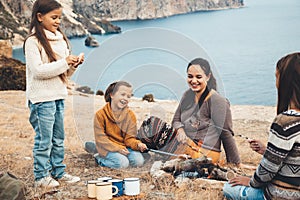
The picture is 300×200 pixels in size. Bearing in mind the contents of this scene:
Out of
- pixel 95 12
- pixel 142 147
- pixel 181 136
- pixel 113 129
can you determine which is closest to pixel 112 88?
pixel 113 129

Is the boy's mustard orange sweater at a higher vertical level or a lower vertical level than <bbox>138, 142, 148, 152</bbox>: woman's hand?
higher

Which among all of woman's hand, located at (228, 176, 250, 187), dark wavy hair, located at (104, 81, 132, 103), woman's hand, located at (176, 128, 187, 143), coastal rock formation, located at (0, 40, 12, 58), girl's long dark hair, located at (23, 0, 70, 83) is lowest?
coastal rock formation, located at (0, 40, 12, 58)

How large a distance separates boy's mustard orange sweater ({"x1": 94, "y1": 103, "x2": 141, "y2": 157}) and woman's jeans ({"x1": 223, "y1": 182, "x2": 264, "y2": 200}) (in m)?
1.33

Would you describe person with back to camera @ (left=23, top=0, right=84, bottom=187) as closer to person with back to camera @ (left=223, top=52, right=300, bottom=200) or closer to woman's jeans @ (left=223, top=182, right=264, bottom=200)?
woman's jeans @ (left=223, top=182, right=264, bottom=200)

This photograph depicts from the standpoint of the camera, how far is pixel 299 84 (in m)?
2.83

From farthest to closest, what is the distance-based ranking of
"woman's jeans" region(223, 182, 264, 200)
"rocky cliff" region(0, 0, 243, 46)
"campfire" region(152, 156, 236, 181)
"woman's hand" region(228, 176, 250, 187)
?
1. "rocky cliff" region(0, 0, 243, 46)
2. "campfire" region(152, 156, 236, 181)
3. "woman's hand" region(228, 176, 250, 187)
4. "woman's jeans" region(223, 182, 264, 200)

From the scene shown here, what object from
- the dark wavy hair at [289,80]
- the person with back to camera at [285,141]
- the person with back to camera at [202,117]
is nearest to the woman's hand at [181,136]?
the person with back to camera at [202,117]

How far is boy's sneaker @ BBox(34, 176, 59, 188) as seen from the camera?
3.86 m

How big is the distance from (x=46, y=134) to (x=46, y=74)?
1.45 feet

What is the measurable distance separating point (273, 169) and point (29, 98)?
182 cm

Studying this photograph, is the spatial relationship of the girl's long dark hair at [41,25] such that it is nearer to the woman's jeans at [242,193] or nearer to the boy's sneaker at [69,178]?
the boy's sneaker at [69,178]

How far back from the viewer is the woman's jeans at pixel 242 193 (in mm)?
3096

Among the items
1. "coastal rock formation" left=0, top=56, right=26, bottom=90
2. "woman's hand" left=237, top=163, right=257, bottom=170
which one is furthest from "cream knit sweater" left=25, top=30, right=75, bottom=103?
"coastal rock formation" left=0, top=56, right=26, bottom=90

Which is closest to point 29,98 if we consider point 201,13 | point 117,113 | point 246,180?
point 117,113
